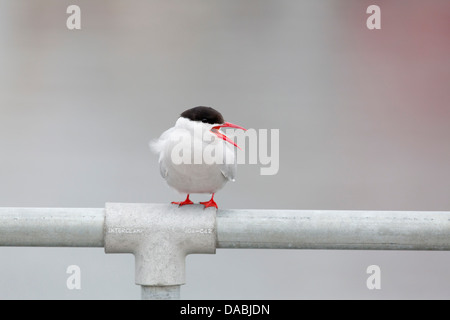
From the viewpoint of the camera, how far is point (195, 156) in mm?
2133

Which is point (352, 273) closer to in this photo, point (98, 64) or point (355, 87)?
point (355, 87)

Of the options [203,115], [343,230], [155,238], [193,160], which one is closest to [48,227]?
[155,238]

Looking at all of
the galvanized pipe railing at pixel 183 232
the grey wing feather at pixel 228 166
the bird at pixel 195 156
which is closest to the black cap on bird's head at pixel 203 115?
the bird at pixel 195 156

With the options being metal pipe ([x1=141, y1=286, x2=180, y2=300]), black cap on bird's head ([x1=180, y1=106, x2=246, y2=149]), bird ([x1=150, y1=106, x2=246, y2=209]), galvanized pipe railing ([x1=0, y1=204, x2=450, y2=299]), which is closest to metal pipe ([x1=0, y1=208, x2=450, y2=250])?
galvanized pipe railing ([x1=0, y1=204, x2=450, y2=299])

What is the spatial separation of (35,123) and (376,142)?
9.58ft

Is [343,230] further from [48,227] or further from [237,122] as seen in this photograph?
[237,122]

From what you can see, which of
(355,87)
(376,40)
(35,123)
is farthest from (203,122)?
(376,40)

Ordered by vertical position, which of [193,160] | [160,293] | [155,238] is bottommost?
[160,293]

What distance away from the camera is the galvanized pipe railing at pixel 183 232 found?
146 cm

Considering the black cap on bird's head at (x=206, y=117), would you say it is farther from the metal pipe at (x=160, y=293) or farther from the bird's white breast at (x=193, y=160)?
the metal pipe at (x=160, y=293)

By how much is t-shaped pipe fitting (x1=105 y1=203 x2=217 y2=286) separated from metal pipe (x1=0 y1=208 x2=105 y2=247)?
0.04m

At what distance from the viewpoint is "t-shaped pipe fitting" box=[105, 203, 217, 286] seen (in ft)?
4.87

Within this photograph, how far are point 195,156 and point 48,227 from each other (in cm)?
74

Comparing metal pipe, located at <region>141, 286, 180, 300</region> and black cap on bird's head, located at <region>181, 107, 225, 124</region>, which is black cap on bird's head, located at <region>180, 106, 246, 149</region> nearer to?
black cap on bird's head, located at <region>181, 107, 225, 124</region>
